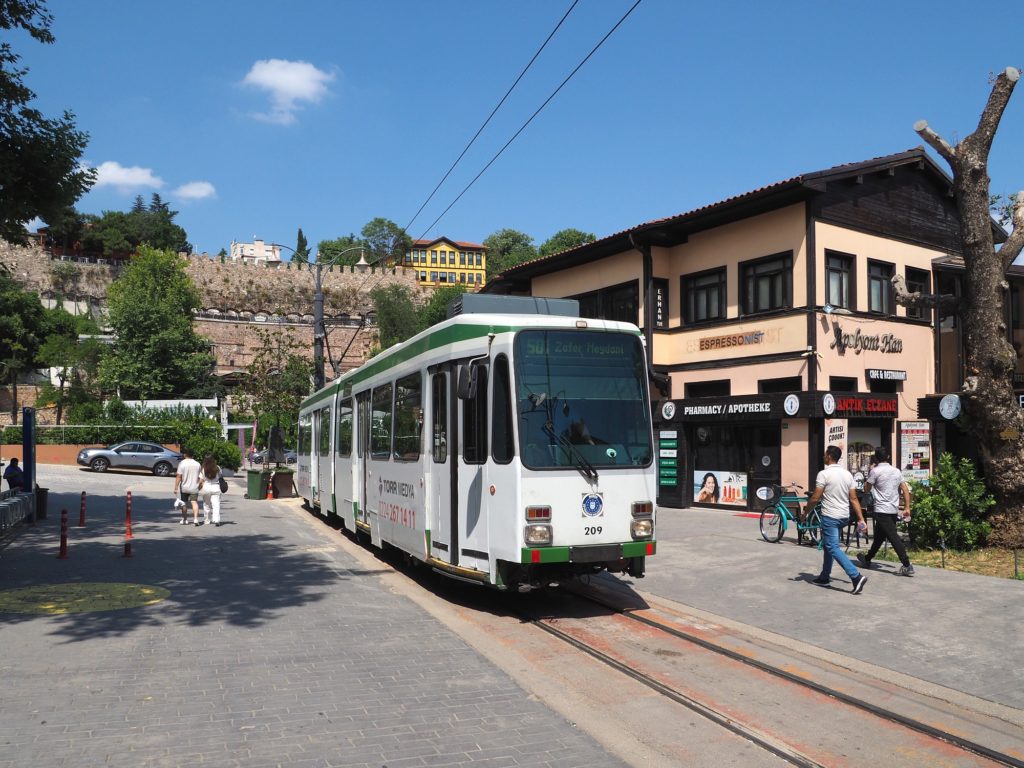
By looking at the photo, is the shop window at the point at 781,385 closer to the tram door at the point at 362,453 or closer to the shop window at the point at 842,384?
the shop window at the point at 842,384

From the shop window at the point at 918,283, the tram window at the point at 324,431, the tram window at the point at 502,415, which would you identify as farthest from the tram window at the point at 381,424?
the shop window at the point at 918,283

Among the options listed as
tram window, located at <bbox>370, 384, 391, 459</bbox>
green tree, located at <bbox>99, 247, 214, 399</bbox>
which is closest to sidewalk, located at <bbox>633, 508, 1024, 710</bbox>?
tram window, located at <bbox>370, 384, 391, 459</bbox>

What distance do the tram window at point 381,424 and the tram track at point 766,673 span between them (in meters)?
3.97

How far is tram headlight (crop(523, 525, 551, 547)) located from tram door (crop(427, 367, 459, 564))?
1.29 metres

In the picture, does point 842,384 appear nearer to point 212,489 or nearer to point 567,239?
point 212,489

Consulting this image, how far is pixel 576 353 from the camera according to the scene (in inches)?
357

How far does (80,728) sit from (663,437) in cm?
1969

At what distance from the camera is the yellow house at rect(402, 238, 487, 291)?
135000 mm

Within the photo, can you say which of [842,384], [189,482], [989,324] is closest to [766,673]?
[989,324]

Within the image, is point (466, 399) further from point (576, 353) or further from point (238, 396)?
point (238, 396)

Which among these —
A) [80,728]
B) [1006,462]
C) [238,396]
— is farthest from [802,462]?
[238,396]

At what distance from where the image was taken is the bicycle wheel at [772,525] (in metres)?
15.1

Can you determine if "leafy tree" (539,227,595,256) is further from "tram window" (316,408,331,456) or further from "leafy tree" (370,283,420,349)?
"tram window" (316,408,331,456)

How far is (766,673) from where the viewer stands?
7148 mm
